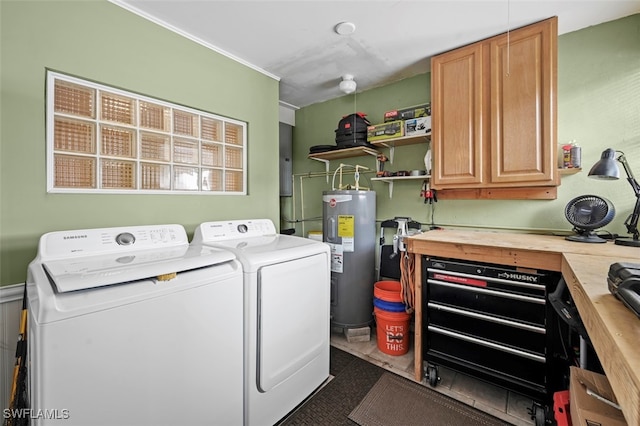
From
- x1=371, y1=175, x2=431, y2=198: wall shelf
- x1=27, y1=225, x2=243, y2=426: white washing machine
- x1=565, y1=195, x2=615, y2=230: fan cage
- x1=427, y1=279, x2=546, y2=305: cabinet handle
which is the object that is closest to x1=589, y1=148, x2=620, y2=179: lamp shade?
x1=565, y1=195, x2=615, y2=230: fan cage

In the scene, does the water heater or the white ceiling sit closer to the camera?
the white ceiling

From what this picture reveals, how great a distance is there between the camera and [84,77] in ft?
5.07

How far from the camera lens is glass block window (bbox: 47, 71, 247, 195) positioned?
151 centimetres

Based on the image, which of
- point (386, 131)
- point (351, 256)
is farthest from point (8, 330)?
point (386, 131)

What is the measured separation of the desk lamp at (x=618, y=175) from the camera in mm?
1463

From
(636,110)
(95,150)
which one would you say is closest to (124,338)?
(95,150)

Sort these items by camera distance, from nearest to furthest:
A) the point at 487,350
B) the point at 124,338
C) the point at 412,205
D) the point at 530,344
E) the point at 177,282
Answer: the point at 124,338 < the point at 177,282 < the point at 530,344 < the point at 487,350 < the point at 412,205

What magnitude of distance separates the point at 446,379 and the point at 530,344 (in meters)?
0.67

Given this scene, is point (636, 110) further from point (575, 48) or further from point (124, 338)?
point (124, 338)

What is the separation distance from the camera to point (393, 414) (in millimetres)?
1644

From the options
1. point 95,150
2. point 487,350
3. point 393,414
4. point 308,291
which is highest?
point 95,150

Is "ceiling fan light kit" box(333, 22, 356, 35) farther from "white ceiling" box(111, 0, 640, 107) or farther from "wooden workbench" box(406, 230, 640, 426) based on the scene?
"wooden workbench" box(406, 230, 640, 426)

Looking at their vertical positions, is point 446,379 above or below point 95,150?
below

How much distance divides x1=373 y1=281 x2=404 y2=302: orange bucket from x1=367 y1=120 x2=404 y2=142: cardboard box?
140 cm
